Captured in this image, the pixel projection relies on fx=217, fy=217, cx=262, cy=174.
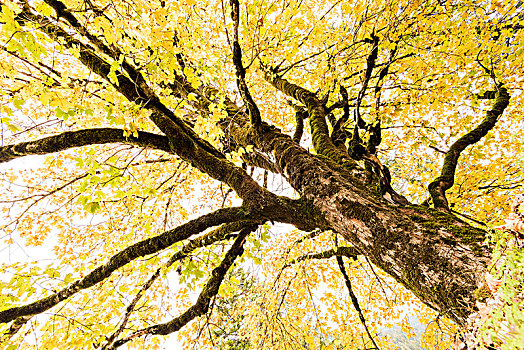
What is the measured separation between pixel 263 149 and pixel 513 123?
7.15 metres

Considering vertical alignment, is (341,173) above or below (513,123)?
below

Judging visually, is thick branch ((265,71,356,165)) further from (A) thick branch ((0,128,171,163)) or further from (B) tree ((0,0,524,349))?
(A) thick branch ((0,128,171,163))

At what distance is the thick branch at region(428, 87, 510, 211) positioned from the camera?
8.18 ft

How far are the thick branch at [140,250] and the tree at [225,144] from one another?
0.02 m

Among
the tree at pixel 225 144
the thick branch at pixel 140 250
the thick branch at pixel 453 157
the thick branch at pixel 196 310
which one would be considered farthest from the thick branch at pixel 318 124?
the thick branch at pixel 196 310

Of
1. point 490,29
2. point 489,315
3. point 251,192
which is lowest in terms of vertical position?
point 489,315

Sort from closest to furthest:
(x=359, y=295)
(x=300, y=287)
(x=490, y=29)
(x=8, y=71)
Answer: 1. (x=8, y=71)
2. (x=490, y=29)
3. (x=300, y=287)
4. (x=359, y=295)

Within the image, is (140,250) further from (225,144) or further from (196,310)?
(225,144)

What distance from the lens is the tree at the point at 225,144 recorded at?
1.81m

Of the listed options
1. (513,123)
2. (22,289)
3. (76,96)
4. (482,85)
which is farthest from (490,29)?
(22,289)

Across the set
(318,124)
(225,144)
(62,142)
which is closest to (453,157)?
(318,124)

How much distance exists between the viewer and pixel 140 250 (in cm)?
262

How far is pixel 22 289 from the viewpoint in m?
2.62

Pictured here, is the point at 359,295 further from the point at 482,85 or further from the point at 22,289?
→ the point at 22,289
